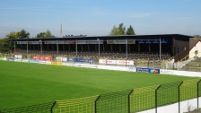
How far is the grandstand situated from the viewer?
4147cm

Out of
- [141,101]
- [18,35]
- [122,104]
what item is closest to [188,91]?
[141,101]

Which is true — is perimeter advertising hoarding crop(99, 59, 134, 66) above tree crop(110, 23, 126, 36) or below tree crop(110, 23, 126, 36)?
below

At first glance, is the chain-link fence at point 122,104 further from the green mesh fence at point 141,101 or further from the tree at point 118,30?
the tree at point 118,30

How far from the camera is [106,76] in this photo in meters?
28.9

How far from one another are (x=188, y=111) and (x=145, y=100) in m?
2.15

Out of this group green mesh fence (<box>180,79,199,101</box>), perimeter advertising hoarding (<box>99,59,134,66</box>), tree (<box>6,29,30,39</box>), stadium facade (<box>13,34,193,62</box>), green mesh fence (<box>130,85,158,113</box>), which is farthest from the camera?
tree (<box>6,29,30,39</box>)

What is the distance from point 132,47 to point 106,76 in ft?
69.7

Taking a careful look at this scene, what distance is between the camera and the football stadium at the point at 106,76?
1246 cm

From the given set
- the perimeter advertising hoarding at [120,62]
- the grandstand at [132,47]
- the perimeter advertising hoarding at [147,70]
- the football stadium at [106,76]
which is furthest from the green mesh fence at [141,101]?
the perimeter advertising hoarding at [120,62]

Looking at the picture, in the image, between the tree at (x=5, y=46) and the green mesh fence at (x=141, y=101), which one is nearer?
the green mesh fence at (x=141, y=101)

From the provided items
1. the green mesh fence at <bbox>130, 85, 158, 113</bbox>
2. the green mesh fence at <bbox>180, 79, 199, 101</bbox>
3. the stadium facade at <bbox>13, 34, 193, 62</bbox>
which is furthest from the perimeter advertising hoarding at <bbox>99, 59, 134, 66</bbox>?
the green mesh fence at <bbox>130, 85, 158, 113</bbox>

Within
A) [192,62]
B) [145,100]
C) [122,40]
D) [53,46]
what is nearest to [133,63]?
[192,62]

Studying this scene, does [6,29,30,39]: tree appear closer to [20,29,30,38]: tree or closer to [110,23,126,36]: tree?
[20,29,30,38]: tree

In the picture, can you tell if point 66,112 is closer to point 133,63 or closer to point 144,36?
point 133,63
